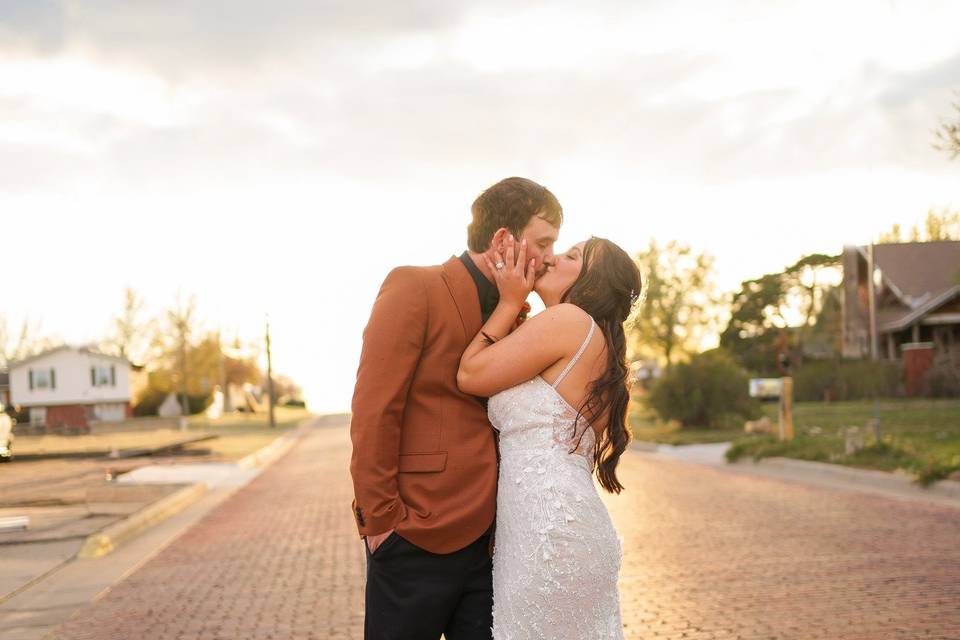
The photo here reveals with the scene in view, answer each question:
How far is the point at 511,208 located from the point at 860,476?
13.4 m

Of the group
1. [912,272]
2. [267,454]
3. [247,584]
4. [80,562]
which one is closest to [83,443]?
[267,454]

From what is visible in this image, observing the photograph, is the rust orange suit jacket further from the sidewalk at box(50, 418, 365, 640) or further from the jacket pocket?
the sidewalk at box(50, 418, 365, 640)

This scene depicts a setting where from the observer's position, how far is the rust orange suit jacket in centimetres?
312

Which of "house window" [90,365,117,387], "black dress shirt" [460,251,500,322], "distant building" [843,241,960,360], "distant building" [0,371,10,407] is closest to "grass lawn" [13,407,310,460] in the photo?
"black dress shirt" [460,251,500,322]

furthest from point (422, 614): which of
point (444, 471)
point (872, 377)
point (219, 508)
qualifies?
point (872, 377)

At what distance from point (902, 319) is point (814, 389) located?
6.23 meters

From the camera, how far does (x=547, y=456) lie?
332 centimetres

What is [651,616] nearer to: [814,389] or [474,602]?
[474,602]

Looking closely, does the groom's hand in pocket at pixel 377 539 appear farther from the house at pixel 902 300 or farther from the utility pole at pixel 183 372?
the utility pole at pixel 183 372

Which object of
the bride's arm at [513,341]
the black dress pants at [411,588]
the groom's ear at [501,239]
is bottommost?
the black dress pants at [411,588]

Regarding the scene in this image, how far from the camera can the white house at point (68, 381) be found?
68.0 metres

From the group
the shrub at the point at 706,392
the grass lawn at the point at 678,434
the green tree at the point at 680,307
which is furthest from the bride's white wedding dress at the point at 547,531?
the green tree at the point at 680,307

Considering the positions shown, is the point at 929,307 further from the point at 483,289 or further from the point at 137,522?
the point at 483,289

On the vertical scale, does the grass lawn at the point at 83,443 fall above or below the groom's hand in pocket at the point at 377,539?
below
